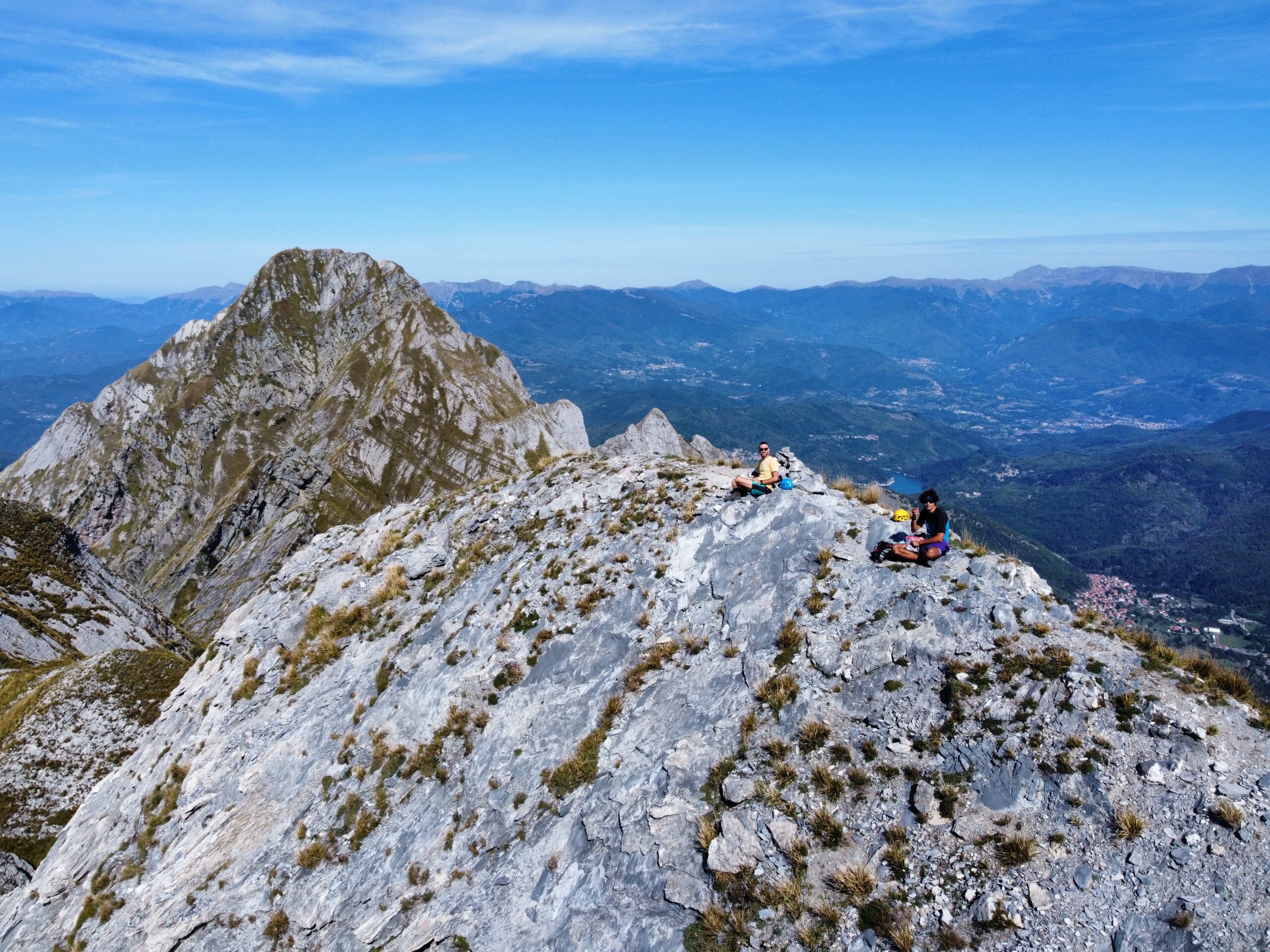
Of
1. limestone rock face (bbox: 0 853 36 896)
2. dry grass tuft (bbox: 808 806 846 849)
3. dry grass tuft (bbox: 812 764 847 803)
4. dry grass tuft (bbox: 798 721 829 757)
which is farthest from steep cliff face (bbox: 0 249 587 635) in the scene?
dry grass tuft (bbox: 808 806 846 849)

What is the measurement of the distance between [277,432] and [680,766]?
17101 cm

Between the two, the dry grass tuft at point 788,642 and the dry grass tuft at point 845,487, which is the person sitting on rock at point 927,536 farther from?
the dry grass tuft at point 845,487

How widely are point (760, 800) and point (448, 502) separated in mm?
19843

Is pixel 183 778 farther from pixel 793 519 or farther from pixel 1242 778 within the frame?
pixel 1242 778

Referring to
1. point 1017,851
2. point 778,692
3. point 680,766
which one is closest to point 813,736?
point 778,692

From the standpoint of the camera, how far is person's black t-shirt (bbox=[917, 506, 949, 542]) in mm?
→ 14727

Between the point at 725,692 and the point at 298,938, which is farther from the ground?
the point at 725,692

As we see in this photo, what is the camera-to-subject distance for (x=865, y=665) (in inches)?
516

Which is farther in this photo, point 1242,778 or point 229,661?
point 229,661

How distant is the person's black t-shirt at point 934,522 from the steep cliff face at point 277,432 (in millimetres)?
105738

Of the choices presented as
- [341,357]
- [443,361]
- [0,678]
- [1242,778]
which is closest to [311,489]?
[443,361]

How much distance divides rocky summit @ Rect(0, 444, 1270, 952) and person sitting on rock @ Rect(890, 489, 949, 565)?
0.36 meters

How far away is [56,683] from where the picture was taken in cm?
3058

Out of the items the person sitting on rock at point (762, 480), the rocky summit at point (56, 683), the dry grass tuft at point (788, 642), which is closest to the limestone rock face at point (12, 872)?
the rocky summit at point (56, 683)
